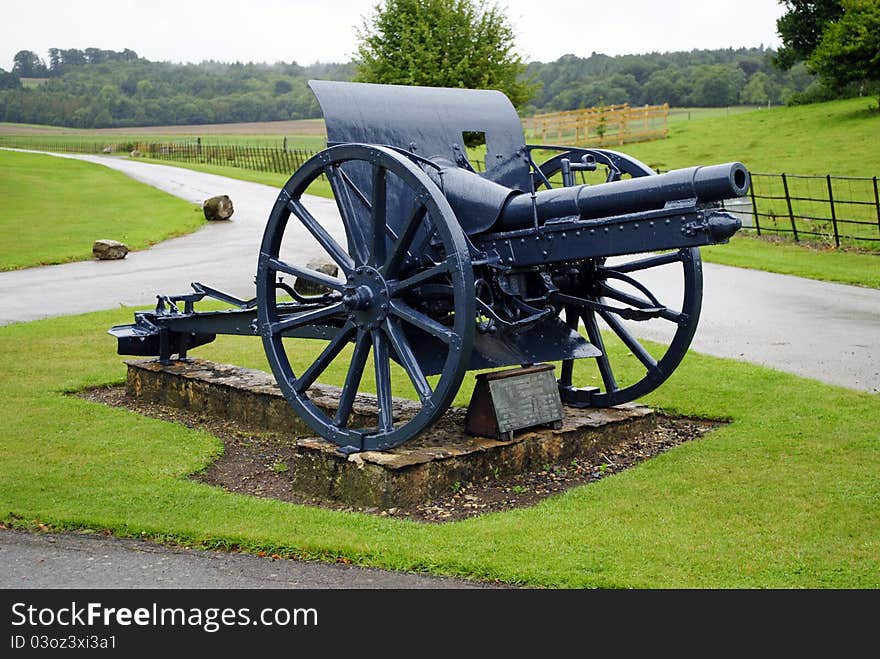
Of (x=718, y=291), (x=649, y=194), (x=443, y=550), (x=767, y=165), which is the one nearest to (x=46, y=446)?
(x=443, y=550)

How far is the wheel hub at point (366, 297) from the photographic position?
6.96 meters

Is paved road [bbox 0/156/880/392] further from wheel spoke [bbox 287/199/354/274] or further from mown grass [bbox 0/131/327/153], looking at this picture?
mown grass [bbox 0/131/327/153]

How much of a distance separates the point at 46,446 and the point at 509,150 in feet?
13.5

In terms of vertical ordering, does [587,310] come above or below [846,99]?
below


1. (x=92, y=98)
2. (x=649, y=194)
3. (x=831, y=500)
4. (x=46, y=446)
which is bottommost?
(x=831, y=500)

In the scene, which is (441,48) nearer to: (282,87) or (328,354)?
(328,354)

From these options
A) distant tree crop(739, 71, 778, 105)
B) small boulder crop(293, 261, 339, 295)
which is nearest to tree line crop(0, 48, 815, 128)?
distant tree crop(739, 71, 778, 105)

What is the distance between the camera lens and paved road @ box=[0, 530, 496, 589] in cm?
533

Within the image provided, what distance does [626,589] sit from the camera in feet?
16.7

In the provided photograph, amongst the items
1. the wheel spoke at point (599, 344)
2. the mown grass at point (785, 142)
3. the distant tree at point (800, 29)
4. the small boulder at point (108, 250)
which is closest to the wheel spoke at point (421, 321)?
the wheel spoke at point (599, 344)

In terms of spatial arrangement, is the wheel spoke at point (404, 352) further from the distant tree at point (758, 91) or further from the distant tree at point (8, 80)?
the distant tree at point (8, 80)

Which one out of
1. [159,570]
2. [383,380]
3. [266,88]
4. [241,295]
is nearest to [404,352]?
[383,380]

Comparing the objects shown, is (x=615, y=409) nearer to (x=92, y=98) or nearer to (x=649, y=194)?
(x=649, y=194)

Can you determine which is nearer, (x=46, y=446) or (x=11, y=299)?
(x=46, y=446)
